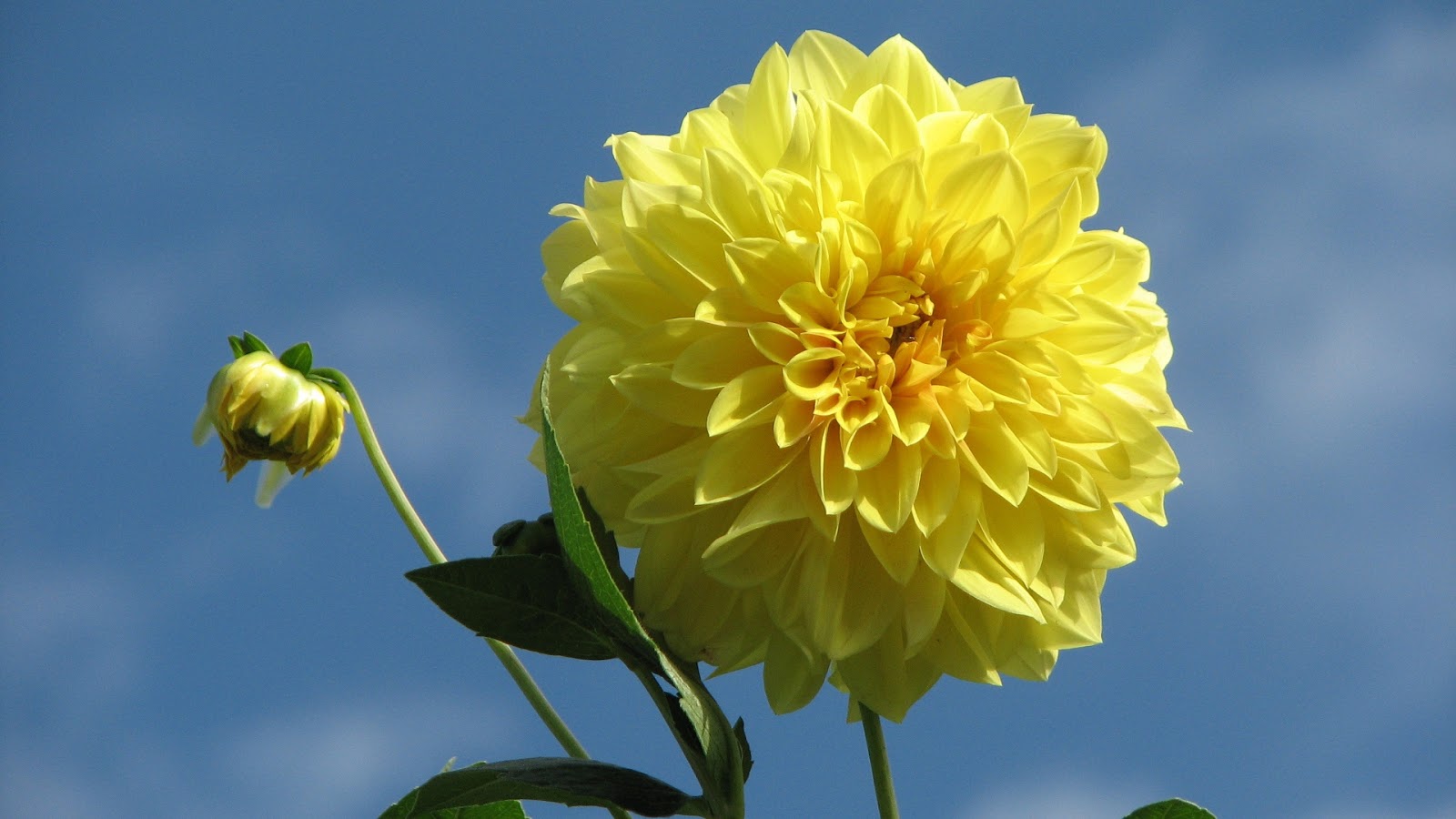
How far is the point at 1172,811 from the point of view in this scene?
108 centimetres

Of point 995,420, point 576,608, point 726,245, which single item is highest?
point 726,245

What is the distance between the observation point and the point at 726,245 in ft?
3.35

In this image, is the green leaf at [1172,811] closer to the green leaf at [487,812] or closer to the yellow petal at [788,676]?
the yellow petal at [788,676]

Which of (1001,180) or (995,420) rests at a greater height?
(1001,180)

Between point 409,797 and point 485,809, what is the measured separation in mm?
152

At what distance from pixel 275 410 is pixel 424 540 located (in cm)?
29

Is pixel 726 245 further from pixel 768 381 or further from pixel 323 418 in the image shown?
pixel 323 418

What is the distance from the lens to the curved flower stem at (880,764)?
1.02 meters

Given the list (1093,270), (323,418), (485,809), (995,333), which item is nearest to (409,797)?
(485,809)

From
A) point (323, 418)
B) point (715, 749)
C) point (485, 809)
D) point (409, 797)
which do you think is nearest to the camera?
point (715, 749)

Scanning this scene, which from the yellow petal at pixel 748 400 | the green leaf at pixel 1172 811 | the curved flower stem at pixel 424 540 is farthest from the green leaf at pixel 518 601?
the green leaf at pixel 1172 811

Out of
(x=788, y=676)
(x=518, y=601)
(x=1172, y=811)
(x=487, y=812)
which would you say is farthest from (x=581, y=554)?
(x=1172, y=811)

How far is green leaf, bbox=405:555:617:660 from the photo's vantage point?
3.30ft

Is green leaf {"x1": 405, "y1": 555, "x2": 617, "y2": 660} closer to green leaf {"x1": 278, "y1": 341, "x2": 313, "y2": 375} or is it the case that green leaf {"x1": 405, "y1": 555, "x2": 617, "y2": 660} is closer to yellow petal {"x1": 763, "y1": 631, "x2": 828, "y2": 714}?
yellow petal {"x1": 763, "y1": 631, "x2": 828, "y2": 714}
